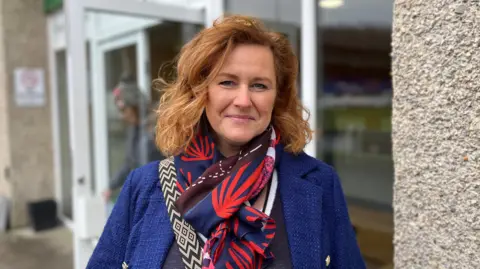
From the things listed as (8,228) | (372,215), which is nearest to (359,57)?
(372,215)

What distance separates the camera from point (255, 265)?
49.3 inches

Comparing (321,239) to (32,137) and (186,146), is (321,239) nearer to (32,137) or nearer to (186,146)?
(186,146)

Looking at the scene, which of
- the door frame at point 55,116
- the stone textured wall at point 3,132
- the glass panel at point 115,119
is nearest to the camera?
the glass panel at point 115,119

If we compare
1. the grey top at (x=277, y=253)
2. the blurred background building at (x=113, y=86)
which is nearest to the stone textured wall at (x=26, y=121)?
the blurred background building at (x=113, y=86)

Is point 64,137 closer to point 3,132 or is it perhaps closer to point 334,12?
point 3,132

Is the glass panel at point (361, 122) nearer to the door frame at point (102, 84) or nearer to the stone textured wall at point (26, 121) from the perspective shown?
the door frame at point (102, 84)

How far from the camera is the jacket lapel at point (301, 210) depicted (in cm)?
130

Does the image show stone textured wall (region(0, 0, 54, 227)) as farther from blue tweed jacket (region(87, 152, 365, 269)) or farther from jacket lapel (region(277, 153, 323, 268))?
jacket lapel (region(277, 153, 323, 268))

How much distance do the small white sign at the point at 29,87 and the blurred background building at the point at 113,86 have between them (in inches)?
0.6

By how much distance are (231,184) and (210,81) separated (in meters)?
0.34

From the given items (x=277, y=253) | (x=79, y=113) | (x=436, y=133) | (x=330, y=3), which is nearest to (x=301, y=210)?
(x=277, y=253)

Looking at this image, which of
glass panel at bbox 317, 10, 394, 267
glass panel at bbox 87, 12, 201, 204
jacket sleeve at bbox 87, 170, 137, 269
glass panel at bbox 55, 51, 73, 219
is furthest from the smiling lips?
glass panel at bbox 55, 51, 73, 219

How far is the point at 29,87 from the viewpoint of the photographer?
647 centimetres

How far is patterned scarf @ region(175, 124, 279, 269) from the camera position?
1.25 m
